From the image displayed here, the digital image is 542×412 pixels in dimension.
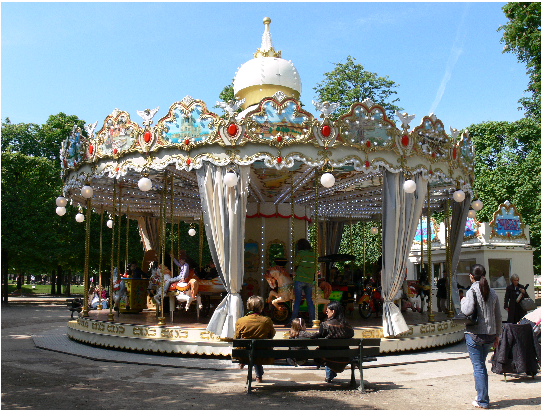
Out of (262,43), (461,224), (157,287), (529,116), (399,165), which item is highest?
(529,116)

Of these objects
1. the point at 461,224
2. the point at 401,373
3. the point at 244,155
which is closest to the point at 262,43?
the point at 244,155

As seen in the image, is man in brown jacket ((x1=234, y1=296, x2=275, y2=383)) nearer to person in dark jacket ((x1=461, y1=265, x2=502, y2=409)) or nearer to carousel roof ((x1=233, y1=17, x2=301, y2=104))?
person in dark jacket ((x1=461, y1=265, x2=502, y2=409))

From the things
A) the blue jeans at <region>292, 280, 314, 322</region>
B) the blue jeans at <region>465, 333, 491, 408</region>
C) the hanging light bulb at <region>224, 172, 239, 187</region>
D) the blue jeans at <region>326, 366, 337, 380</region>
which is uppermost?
the hanging light bulb at <region>224, 172, 239, 187</region>

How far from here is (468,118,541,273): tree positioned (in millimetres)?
24062

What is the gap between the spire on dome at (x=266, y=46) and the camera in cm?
1247

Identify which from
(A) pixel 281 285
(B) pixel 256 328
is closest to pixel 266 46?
(A) pixel 281 285

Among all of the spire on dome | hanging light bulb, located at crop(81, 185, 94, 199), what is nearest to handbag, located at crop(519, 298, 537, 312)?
the spire on dome

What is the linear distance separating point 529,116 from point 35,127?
2875 cm

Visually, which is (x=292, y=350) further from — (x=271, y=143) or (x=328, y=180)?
(x=271, y=143)

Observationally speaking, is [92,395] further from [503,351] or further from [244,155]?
[503,351]

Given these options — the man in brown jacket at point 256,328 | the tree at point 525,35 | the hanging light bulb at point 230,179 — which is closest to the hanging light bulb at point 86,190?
the hanging light bulb at point 230,179

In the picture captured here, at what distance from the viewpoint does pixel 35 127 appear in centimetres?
3078

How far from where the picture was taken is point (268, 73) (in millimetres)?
12023

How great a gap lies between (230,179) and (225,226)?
0.92m
